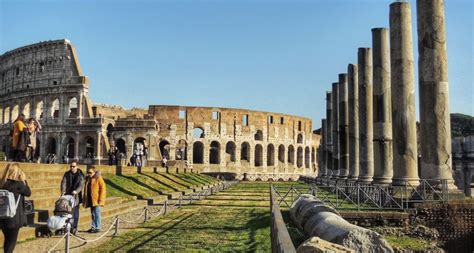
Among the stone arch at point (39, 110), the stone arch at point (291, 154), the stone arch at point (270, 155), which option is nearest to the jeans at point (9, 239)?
the stone arch at point (39, 110)

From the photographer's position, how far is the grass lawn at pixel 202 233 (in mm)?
7355

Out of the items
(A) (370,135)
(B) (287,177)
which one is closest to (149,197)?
(A) (370,135)

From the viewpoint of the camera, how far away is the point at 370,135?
709 inches

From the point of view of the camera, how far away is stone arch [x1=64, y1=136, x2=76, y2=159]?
3834 centimetres

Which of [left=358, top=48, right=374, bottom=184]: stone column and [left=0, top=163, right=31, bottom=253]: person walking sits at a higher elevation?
[left=358, top=48, right=374, bottom=184]: stone column

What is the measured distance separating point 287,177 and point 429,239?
4052 centimetres

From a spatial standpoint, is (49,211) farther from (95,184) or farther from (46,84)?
(46,84)

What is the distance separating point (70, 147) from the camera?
4162 centimetres

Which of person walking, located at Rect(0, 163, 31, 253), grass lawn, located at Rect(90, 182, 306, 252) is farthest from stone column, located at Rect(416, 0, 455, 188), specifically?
person walking, located at Rect(0, 163, 31, 253)

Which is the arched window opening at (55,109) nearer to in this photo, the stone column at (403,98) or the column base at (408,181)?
the stone column at (403,98)

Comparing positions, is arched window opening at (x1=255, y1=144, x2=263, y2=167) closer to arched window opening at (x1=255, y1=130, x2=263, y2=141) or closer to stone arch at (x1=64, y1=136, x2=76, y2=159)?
arched window opening at (x1=255, y1=130, x2=263, y2=141)

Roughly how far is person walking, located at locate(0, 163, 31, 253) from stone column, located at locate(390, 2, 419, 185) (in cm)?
1031

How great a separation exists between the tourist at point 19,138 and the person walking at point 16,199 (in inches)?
202

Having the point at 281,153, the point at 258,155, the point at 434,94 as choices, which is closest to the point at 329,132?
the point at 434,94
